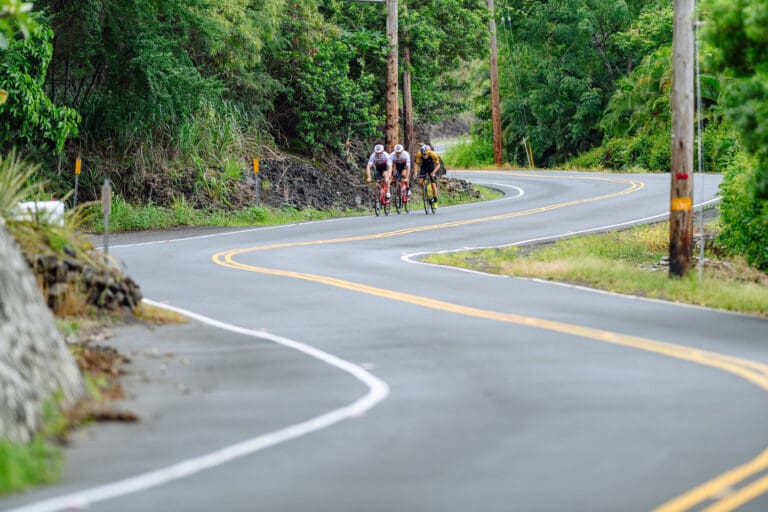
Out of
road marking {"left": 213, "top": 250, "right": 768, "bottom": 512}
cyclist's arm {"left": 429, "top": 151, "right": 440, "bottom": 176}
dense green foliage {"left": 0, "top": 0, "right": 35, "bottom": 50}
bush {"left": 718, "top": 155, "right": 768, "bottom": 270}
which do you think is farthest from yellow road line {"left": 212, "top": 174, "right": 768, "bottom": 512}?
bush {"left": 718, "top": 155, "right": 768, "bottom": 270}

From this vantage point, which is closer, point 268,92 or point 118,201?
point 118,201

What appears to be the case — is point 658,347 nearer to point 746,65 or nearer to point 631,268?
point 746,65

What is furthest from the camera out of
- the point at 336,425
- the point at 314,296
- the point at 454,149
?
the point at 454,149

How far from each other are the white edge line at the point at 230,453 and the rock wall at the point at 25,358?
0.93 m

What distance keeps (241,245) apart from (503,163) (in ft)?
132

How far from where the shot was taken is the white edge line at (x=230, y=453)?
766cm

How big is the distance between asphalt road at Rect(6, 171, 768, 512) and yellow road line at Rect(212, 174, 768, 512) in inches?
1.1

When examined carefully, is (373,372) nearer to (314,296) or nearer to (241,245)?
(314,296)

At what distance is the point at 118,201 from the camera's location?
1280 inches

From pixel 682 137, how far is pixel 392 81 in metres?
21.0

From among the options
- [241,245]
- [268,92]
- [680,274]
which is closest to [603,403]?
[680,274]

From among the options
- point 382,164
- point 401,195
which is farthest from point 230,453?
point 401,195

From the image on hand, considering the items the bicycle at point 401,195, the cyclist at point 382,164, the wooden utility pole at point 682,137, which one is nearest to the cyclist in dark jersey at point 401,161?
the cyclist at point 382,164

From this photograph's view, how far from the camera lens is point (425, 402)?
10.8 meters
